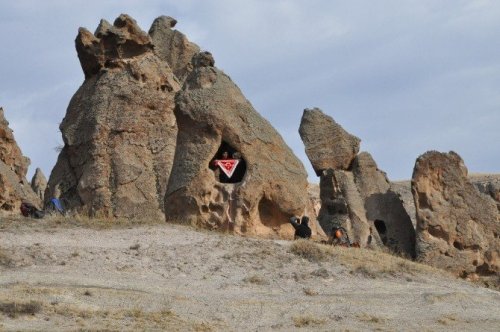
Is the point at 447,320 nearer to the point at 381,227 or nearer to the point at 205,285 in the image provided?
the point at 205,285

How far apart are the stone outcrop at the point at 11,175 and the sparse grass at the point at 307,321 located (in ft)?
48.0

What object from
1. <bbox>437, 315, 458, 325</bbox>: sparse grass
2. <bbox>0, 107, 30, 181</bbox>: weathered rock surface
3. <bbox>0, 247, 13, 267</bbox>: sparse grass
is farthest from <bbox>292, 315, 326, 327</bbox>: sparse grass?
<bbox>0, 107, 30, 181</bbox>: weathered rock surface

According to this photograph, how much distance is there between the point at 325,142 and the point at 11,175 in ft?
34.5

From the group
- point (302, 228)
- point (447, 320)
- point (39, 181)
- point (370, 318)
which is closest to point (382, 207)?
point (302, 228)

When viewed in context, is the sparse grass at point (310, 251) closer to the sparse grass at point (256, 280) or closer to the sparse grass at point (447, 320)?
the sparse grass at point (256, 280)

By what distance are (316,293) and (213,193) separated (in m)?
5.00

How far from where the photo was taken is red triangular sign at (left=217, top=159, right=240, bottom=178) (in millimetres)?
24531

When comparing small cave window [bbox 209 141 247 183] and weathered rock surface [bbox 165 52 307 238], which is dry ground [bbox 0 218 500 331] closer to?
weathered rock surface [bbox 165 52 307 238]

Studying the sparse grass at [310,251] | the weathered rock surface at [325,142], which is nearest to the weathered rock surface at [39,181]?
the weathered rock surface at [325,142]

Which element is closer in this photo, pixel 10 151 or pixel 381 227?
pixel 381 227

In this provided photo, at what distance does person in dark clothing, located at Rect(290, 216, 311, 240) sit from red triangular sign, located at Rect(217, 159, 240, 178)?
1.67 m

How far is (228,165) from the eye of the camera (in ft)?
80.7

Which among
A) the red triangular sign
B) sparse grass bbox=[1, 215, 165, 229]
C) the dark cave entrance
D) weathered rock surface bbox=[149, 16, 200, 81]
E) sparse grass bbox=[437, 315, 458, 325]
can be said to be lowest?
sparse grass bbox=[437, 315, 458, 325]

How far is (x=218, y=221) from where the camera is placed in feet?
79.3
